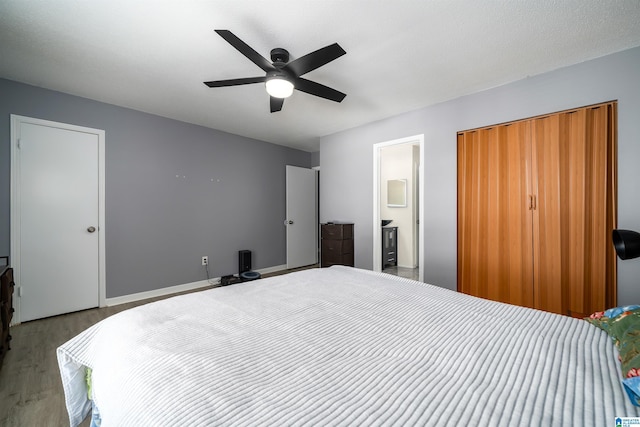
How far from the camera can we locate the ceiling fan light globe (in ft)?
6.26

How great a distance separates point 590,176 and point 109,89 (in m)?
4.67

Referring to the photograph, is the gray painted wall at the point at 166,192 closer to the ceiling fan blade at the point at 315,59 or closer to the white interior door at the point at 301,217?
the white interior door at the point at 301,217

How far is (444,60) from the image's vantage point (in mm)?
2256

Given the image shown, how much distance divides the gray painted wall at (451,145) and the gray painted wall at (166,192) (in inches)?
51.7

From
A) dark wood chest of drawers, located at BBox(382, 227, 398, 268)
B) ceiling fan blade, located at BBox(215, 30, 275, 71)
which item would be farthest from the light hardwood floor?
dark wood chest of drawers, located at BBox(382, 227, 398, 268)

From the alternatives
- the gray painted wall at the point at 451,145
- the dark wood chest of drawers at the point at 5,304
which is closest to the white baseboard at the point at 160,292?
the dark wood chest of drawers at the point at 5,304

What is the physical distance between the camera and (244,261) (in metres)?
4.30

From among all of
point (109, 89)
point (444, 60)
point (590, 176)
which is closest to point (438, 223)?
point (590, 176)

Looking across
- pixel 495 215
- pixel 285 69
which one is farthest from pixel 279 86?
pixel 495 215

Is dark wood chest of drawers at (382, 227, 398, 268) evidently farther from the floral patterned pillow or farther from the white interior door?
the floral patterned pillow

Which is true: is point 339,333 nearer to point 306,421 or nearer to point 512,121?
point 306,421

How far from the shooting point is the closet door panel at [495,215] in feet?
8.46

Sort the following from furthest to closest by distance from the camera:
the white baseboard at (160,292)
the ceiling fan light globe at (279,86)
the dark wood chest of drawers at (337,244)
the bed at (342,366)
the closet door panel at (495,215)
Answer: the dark wood chest of drawers at (337,244), the white baseboard at (160,292), the closet door panel at (495,215), the ceiling fan light globe at (279,86), the bed at (342,366)

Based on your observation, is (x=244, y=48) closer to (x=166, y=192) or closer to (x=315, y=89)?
(x=315, y=89)
